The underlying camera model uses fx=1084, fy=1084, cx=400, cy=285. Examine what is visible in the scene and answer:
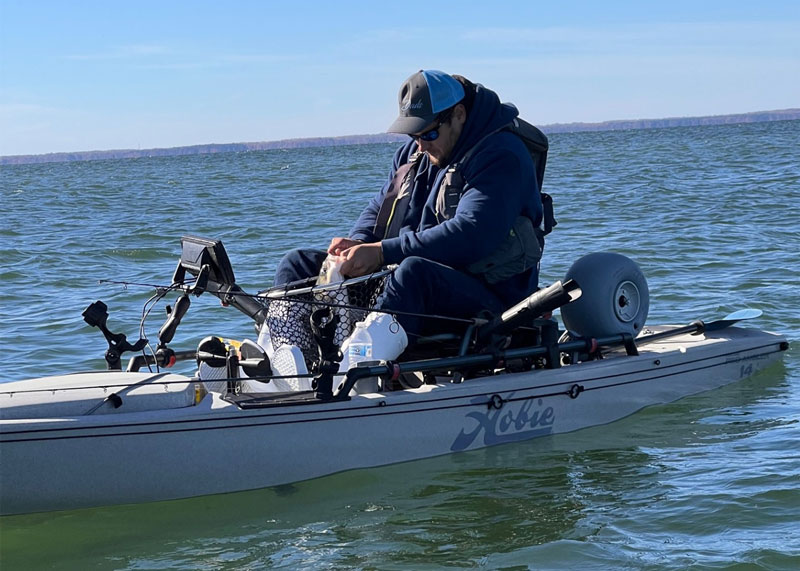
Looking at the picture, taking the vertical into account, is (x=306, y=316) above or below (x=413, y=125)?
below

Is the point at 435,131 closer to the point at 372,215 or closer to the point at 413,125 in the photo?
the point at 413,125

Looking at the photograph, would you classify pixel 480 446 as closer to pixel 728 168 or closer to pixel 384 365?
pixel 384 365

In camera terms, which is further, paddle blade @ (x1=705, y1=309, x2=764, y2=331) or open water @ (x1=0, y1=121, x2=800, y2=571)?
paddle blade @ (x1=705, y1=309, x2=764, y2=331)

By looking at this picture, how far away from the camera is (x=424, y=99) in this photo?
5.65 meters

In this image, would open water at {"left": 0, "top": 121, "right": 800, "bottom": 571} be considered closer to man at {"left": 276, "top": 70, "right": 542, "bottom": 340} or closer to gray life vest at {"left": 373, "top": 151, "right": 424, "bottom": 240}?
man at {"left": 276, "top": 70, "right": 542, "bottom": 340}

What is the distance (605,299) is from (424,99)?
64.2 inches

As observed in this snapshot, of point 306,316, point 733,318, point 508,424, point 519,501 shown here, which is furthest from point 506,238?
point 733,318

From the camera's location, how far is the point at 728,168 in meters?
30.3

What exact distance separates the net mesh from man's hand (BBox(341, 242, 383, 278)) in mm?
98

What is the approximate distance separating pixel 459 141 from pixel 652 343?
6.75ft

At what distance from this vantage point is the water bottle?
5500mm

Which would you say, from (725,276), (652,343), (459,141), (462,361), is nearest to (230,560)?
(462,361)

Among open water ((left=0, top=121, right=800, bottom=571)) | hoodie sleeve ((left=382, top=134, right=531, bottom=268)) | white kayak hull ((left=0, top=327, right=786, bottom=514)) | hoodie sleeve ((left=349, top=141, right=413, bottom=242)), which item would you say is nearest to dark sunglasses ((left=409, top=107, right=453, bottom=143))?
hoodie sleeve ((left=382, top=134, right=531, bottom=268))

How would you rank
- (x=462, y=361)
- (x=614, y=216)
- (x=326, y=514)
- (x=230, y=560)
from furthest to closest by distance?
(x=614, y=216)
(x=462, y=361)
(x=326, y=514)
(x=230, y=560)
